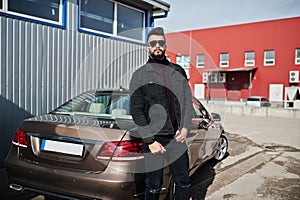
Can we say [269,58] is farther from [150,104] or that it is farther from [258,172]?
[150,104]

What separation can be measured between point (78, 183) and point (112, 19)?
218 inches

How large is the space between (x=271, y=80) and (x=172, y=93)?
3103cm

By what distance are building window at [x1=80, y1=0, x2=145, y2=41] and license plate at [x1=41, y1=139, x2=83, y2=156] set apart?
4188mm

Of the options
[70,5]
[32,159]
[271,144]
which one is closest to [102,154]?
[32,159]

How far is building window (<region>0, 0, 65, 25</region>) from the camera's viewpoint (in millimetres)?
4844

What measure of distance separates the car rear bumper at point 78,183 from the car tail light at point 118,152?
0.13 metres

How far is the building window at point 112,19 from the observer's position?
652 centimetres

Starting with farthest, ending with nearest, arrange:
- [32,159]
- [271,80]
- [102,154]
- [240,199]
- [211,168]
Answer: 1. [271,80]
2. [211,168]
3. [240,199]
4. [32,159]
5. [102,154]

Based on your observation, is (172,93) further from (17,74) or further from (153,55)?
(17,74)

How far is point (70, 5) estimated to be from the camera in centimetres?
584

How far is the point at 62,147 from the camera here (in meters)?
2.64

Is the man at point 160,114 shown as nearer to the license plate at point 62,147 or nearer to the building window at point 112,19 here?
the license plate at point 62,147

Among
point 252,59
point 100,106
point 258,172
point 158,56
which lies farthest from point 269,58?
point 158,56

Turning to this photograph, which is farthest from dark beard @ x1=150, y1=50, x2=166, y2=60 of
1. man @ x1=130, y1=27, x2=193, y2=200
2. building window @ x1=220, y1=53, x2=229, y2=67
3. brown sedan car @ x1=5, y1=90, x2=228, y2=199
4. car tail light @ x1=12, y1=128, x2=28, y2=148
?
building window @ x1=220, y1=53, x2=229, y2=67
